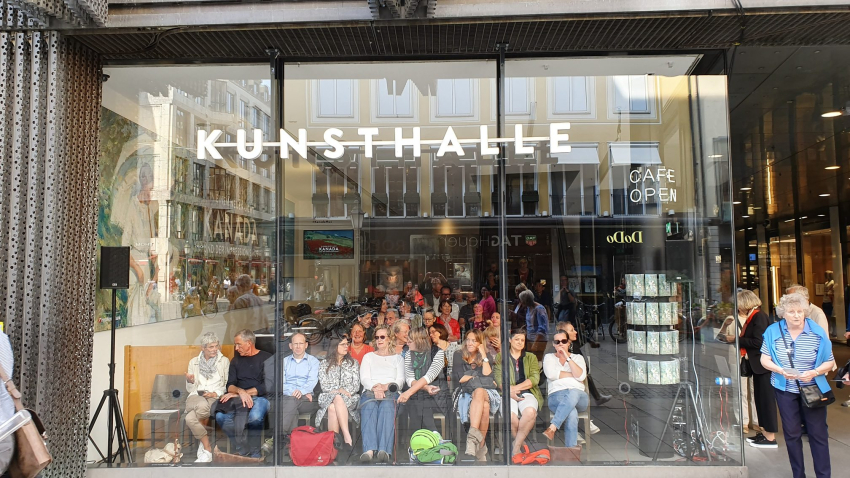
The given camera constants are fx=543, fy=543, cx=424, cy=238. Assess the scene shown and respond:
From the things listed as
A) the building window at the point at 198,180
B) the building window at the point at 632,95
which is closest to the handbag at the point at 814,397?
the building window at the point at 632,95

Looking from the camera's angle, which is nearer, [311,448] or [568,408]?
[311,448]

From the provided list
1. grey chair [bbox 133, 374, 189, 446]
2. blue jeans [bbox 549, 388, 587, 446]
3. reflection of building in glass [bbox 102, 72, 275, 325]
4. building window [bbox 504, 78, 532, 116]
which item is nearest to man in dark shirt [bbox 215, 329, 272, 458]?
grey chair [bbox 133, 374, 189, 446]

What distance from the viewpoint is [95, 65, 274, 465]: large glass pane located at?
5086 mm

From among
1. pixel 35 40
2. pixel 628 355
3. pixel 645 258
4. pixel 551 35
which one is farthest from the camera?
pixel 645 258

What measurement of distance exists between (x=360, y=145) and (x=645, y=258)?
10.8 feet

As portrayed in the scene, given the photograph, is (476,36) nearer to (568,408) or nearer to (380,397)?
(380,397)

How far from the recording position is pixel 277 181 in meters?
5.14

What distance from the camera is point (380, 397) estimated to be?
16.4ft

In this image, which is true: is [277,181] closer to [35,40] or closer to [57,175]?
[57,175]

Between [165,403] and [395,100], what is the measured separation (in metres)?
3.71

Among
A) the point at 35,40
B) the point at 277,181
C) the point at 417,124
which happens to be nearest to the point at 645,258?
the point at 417,124

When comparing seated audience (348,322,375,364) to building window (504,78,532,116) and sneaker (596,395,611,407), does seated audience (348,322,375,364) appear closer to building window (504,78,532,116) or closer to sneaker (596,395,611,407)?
sneaker (596,395,611,407)

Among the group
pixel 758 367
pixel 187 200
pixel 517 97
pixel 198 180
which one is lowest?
pixel 758 367

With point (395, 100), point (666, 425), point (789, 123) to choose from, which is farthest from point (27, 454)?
point (789, 123)
